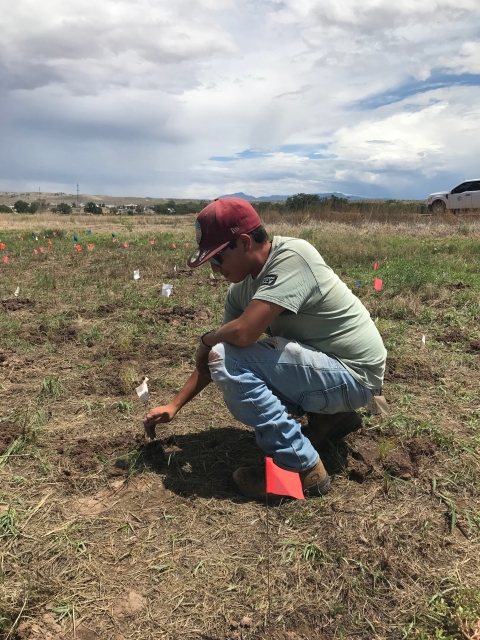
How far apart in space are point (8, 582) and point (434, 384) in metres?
2.59

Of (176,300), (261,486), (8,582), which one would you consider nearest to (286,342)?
(261,486)

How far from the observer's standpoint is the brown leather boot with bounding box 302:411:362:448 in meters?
2.23

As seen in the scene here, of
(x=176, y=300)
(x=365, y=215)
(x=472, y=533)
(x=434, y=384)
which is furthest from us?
(x=365, y=215)

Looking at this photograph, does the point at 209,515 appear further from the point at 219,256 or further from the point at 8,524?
the point at 219,256

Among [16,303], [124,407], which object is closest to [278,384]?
[124,407]

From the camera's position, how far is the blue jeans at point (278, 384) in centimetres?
190

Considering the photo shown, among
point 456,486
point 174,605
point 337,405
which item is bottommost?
point 174,605

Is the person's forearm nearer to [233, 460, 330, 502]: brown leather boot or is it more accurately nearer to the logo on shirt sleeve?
[233, 460, 330, 502]: brown leather boot

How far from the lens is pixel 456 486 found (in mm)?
1991

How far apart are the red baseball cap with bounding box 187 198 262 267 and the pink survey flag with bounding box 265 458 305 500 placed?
828 mm

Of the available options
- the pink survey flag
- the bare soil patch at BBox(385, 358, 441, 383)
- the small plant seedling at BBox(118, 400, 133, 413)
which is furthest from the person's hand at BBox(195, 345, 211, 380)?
the bare soil patch at BBox(385, 358, 441, 383)

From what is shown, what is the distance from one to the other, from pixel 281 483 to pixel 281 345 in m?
0.55

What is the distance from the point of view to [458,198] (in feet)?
55.6

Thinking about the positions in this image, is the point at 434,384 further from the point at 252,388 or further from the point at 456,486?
the point at 252,388
